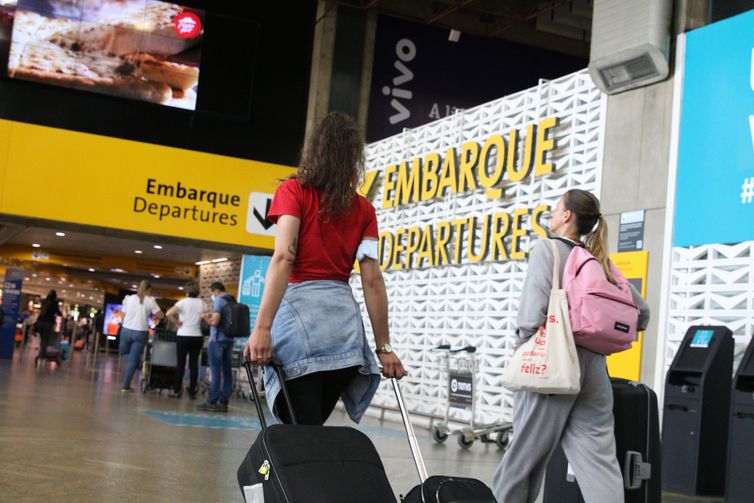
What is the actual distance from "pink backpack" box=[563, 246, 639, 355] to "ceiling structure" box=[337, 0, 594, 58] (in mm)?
13754

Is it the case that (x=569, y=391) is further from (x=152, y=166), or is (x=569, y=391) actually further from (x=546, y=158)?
(x=152, y=166)

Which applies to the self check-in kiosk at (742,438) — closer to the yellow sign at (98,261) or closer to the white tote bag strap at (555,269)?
the white tote bag strap at (555,269)

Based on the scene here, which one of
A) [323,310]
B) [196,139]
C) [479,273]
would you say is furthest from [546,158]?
[196,139]

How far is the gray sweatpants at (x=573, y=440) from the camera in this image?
11.4 feet

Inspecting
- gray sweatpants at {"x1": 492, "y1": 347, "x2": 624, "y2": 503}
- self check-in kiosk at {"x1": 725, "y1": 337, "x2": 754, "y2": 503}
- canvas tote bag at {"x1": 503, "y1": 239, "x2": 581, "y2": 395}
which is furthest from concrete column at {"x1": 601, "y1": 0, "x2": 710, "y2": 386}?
canvas tote bag at {"x1": 503, "y1": 239, "x2": 581, "y2": 395}

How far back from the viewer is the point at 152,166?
52.2 ft

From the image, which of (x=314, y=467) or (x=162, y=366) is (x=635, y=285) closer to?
(x=314, y=467)

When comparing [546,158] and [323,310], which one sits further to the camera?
[546,158]

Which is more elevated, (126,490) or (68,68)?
(68,68)

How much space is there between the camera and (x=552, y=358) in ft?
11.1

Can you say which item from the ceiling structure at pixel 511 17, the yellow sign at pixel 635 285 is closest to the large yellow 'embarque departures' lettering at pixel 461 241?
the yellow sign at pixel 635 285

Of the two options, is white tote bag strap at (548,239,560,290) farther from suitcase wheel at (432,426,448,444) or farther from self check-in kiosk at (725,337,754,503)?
suitcase wheel at (432,426,448,444)

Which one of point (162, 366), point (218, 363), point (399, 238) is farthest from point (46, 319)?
point (218, 363)

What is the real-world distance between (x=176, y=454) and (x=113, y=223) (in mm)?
10226
